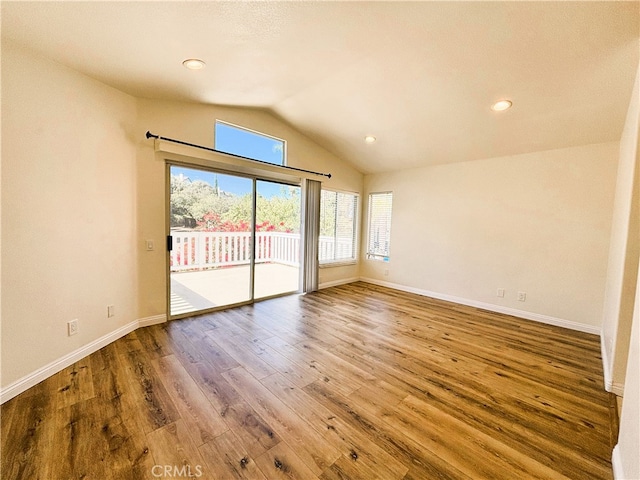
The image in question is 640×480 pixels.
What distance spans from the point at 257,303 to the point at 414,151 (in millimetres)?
3521

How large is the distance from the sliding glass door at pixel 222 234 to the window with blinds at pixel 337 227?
2.37 ft

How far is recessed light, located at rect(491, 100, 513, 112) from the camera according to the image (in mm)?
2717

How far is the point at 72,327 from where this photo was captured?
2.26 meters

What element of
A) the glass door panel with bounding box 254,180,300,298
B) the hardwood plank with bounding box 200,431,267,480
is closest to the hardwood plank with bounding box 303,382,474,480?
the hardwood plank with bounding box 200,431,267,480

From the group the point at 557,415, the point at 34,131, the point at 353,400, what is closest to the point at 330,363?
the point at 353,400

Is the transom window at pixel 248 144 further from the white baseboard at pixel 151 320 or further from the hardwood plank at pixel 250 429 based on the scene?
the hardwood plank at pixel 250 429

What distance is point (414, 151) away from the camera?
4211 mm

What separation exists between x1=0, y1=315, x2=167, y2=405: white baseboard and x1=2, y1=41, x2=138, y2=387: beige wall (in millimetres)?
43

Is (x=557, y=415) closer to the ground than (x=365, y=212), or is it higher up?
closer to the ground

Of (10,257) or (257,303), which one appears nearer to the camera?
(10,257)

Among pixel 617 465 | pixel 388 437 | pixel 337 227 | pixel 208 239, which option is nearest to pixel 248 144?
pixel 208 239

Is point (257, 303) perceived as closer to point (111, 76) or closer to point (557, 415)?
point (111, 76)

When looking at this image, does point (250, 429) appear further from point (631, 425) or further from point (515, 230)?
point (515, 230)

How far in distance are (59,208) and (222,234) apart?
67.4 inches
